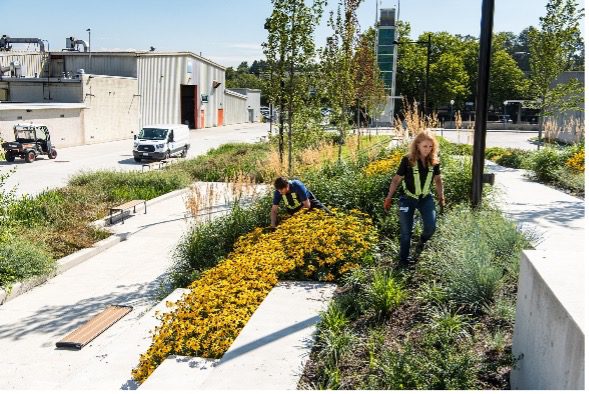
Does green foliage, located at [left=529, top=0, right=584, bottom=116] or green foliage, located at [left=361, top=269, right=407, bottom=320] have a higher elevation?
green foliage, located at [left=529, top=0, right=584, bottom=116]

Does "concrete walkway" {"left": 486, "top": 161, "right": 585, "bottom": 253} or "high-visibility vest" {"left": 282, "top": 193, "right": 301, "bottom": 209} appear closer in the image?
"concrete walkway" {"left": 486, "top": 161, "right": 585, "bottom": 253}

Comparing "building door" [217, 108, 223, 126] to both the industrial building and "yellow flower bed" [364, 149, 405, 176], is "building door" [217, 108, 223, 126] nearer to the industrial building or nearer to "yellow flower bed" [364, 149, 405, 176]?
the industrial building

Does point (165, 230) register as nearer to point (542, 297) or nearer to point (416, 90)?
point (542, 297)

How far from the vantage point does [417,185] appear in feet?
20.7

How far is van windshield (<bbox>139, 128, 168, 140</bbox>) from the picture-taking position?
92.0ft

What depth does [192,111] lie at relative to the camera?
180ft

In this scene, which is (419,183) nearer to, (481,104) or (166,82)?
(481,104)

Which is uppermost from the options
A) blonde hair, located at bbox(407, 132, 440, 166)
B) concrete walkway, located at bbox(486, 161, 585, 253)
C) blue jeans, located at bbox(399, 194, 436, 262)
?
blonde hair, located at bbox(407, 132, 440, 166)

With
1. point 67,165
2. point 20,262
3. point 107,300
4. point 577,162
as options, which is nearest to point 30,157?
point 67,165

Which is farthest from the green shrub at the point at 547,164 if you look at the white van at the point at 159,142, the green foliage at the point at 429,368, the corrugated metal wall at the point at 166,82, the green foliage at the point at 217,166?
the corrugated metal wall at the point at 166,82

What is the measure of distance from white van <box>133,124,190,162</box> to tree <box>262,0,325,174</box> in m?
13.5

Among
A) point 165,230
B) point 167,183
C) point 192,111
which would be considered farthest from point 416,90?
point 165,230

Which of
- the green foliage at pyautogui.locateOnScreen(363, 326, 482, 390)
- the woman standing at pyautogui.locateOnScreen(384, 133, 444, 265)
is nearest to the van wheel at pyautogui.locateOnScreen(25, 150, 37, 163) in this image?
the woman standing at pyautogui.locateOnScreen(384, 133, 444, 265)

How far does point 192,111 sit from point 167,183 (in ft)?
125
